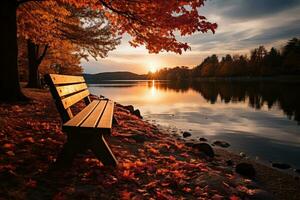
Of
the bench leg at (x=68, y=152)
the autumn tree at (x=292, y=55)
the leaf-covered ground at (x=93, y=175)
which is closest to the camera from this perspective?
the leaf-covered ground at (x=93, y=175)

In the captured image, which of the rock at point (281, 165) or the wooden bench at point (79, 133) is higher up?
the wooden bench at point (79, 133)

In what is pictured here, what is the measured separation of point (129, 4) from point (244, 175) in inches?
241

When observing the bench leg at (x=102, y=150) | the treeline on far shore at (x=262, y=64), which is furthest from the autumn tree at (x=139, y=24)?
the treeline on far shore at (x=262, y=64)

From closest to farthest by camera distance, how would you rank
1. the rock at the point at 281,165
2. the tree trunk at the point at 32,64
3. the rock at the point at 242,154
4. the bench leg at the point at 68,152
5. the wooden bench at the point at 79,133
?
the wooden bench at the point at 79,133 < the bench leg at the point at 68,152 < the rock at the point at 281,165 < the rock at the point at 242,154 < the tree trunk at the point at 32,64

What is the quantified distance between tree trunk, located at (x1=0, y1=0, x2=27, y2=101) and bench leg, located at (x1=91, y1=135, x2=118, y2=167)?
6481 mm

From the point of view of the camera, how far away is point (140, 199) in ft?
13.2

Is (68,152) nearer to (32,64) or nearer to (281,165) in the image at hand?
(281,165)

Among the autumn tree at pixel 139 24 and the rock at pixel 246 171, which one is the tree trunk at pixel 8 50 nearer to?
the autumn tree at pixel 139 24

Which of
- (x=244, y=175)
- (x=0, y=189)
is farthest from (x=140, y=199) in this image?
(x=244, y=175)

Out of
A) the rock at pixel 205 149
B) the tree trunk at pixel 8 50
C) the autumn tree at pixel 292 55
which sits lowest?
the rock at pixel 205 149

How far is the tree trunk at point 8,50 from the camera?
361 inches

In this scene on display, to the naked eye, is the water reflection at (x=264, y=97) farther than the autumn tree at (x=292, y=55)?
No

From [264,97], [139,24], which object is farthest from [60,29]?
[264,97]

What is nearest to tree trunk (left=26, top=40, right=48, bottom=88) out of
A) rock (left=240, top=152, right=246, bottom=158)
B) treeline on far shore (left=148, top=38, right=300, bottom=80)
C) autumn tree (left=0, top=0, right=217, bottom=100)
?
autumn tree (left=0, top=0, right=217, bottom=100)
